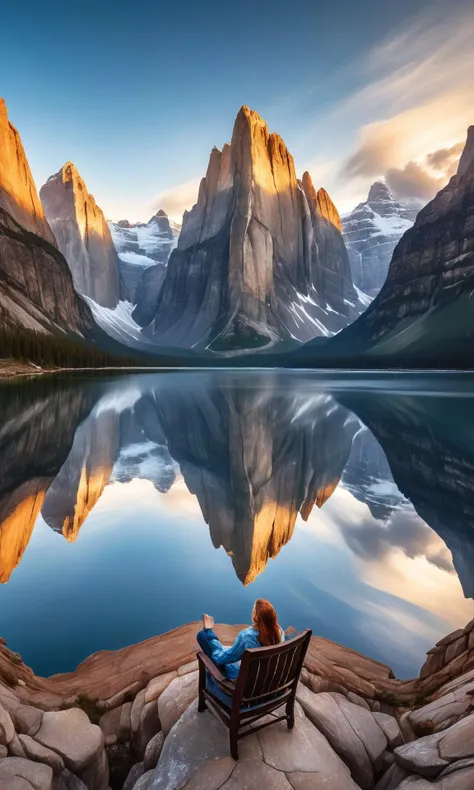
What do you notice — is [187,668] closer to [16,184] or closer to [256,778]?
[256,778]

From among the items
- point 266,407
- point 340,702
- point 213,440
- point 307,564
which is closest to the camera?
point 340,702

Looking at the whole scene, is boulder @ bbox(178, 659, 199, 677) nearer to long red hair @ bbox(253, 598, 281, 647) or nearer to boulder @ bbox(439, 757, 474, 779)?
long red hair @ bbox(253, 598, 281, 647)

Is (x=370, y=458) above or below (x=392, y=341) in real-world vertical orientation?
below

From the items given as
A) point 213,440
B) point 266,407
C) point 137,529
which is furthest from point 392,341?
point 137,529

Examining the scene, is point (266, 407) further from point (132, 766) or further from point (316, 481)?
point (132, 766)

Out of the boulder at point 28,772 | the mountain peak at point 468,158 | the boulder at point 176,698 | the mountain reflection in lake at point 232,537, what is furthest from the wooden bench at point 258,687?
the mountain peak at point 468,158

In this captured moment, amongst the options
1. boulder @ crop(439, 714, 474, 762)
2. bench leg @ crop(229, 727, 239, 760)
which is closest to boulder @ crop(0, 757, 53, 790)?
bench leg @ crop(229, 727, 239, 760)

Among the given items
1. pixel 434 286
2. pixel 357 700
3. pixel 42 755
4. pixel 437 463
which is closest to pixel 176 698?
pixel 42 755
